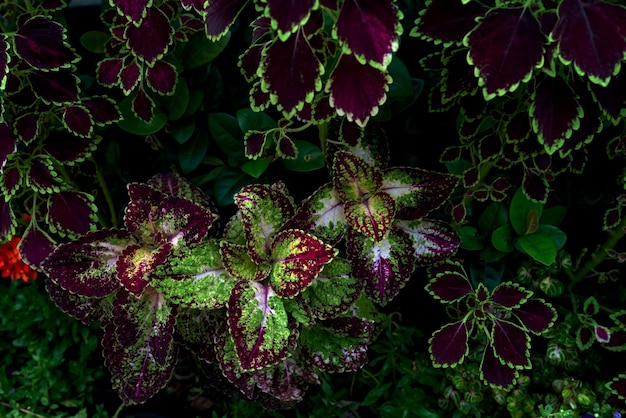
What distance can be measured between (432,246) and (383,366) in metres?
0.38

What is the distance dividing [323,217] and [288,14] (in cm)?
50

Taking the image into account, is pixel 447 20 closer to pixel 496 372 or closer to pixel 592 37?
pixel 592 37

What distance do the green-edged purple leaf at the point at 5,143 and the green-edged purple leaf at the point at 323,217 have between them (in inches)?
22.9

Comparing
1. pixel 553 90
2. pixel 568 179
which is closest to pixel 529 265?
pixel 568 179

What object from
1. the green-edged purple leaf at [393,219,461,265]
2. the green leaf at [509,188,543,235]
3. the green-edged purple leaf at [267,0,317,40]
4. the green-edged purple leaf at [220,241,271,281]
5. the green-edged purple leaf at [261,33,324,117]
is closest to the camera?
the green-edged purple leaf at [267,0,317,40]

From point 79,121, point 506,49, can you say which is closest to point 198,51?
point 79,121

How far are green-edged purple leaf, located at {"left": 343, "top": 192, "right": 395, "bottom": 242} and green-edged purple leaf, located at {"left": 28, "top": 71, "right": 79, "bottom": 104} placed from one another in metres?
0.62

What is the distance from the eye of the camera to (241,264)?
1275 millimetres

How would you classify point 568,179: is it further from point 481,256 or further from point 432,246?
point 432,246

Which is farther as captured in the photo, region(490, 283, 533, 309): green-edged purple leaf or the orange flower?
the orange flower

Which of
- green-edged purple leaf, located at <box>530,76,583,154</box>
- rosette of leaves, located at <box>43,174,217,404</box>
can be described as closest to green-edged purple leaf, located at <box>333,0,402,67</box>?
green-edged purple leaf, located at <box>530,76,583,154</box>

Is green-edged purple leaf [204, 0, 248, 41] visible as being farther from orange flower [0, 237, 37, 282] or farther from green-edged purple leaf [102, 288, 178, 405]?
orange flower [0, 237, 37, 282]

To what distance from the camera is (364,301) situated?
147 centimetres

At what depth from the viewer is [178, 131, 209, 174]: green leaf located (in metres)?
1.59
